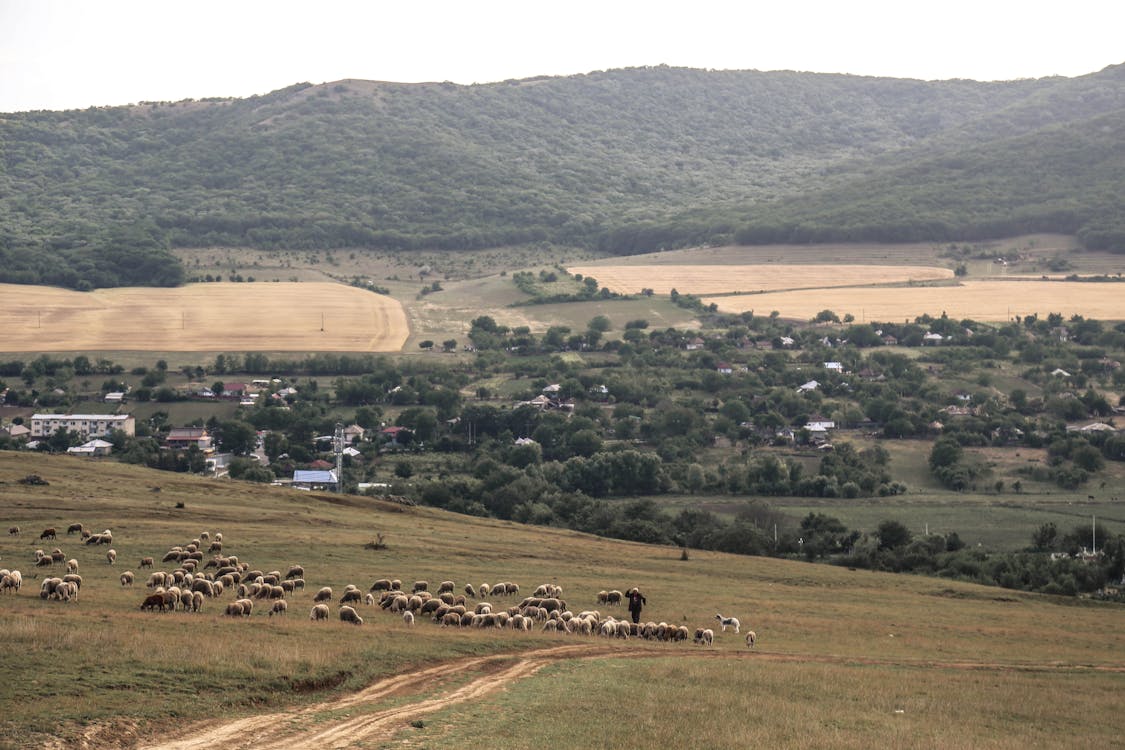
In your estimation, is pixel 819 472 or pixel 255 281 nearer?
pixel 819 472

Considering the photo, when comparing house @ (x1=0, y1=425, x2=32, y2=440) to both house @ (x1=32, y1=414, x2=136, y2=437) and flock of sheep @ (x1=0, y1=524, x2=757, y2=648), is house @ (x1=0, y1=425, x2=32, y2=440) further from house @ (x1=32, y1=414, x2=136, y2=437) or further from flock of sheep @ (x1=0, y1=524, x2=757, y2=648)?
flock of sheep @ (x1=0, y1=524, x2=757, y2=648)

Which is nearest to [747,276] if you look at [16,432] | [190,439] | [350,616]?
[190,439]

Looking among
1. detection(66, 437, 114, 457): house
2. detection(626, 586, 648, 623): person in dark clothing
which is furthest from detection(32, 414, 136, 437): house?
detection(626, 586, 648, 623): person in dark clothing

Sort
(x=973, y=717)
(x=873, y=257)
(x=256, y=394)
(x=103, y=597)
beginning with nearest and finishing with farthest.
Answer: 1. (x=973, y=717)
2. (x=103, y=597)
3. (x=256, y=394)
4. (x=873, y=257)

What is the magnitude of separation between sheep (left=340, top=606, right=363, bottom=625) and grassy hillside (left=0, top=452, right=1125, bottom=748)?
1.98ft

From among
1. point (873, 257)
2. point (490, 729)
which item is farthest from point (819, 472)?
point (873, 257)

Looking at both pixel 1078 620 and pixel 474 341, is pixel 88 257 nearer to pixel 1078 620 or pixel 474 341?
pixel 474 341

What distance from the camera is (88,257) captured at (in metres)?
161

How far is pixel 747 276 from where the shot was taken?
16788 centimetres

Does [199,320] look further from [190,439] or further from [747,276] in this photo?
[747,276]

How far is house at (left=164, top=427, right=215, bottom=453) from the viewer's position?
9275 cm

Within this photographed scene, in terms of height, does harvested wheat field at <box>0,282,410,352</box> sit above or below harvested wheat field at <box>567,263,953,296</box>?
below

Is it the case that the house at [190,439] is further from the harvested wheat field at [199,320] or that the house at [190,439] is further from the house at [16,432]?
the harvested wheat field at [199,320]

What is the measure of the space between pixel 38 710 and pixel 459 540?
1305 inches
